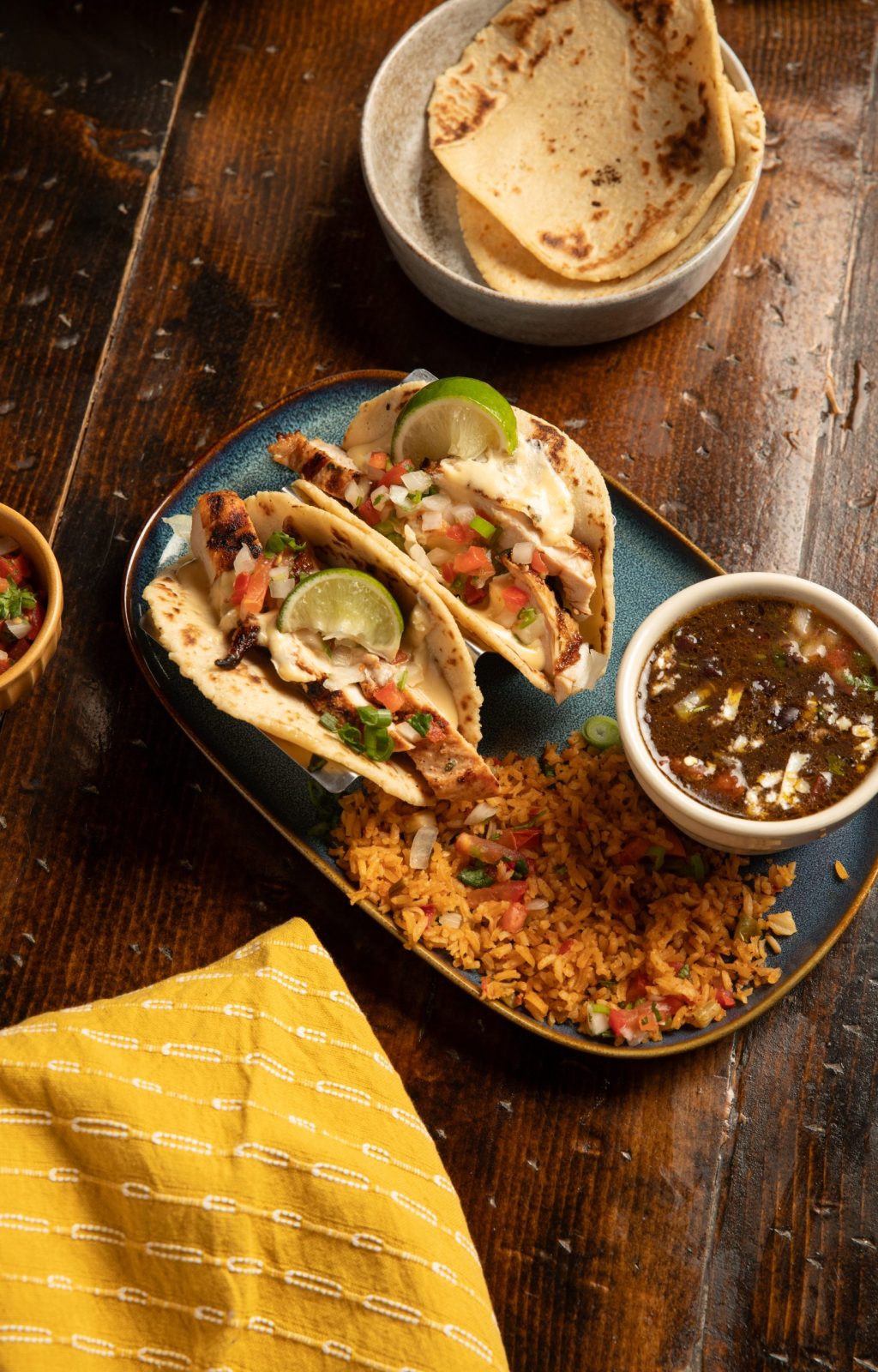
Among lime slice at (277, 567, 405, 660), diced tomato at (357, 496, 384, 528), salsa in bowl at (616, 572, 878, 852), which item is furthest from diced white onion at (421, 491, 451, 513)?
salsa in bowl at (616, 572, 878, 852)

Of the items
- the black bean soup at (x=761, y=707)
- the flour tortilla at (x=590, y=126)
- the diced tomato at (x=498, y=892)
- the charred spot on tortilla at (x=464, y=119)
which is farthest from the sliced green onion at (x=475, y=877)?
the charred spot on tortilla at (x=464, y=119)

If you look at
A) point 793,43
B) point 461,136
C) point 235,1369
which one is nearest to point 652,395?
point 461,136

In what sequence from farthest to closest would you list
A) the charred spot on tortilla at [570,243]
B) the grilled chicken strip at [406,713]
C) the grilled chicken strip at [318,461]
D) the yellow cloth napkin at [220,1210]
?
1. the charred spot on tortilla at [570,243]
2. the grilled chicken strip at [318,461]
3. the grilled chicken strip at [406,713]
4. the yellow cloth napkin at [220,1210]

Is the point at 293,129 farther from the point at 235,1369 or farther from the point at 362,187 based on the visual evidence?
the point at 235,1369

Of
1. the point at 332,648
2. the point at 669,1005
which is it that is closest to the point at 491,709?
the point at 332,648

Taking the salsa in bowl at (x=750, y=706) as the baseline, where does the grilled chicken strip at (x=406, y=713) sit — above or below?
below

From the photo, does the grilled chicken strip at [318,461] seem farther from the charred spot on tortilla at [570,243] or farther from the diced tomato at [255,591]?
the charred spot on tortilla at [570,243]
